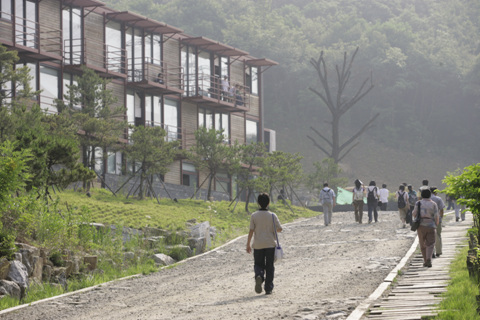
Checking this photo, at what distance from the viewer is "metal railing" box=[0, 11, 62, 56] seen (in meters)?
33.2

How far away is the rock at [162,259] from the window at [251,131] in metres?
29.8

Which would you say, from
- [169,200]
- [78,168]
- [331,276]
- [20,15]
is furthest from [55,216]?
[20,15]

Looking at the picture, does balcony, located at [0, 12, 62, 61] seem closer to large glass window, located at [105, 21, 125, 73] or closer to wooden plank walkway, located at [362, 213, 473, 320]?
large glass window, located at [105, 21, 125, 73]

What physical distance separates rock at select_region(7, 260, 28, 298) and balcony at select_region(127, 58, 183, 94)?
24801mm

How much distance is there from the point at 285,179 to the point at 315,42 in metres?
70.5

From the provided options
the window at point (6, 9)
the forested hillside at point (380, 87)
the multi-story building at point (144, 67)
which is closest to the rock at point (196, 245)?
the multi-story building at point (144, 67)

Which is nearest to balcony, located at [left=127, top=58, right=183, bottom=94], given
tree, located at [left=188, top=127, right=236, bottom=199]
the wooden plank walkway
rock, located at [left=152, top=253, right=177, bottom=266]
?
tree, located at [left=188, top=127, right=236, bottom=199]

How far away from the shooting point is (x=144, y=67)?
136 feet

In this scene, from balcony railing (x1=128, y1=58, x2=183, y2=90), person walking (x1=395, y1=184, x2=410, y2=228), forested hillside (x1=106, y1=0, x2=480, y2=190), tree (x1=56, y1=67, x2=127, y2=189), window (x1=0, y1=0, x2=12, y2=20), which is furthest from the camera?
forested hillside (x1=106, y1=0, x2=480, y2=190)

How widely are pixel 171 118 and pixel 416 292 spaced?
32.4 m

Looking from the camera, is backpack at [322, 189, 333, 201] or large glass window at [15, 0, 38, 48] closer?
backpack at [322, 189, 333, 201]

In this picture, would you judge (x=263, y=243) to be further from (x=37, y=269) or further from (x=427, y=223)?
(x=37, y=269)

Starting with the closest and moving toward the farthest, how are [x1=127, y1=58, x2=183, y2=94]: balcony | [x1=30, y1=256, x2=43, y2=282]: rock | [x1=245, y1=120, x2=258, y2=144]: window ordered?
[x1=30, y1=256, x2=43, y2=282]: rock < [x1=127, y1=58, x2=183, y2=94]: balcony < [x1=245, y1=120, x2=258, y2=144]: window

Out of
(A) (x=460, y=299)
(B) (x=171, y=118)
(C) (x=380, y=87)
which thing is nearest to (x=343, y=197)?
(B) (x=171, y=118)
